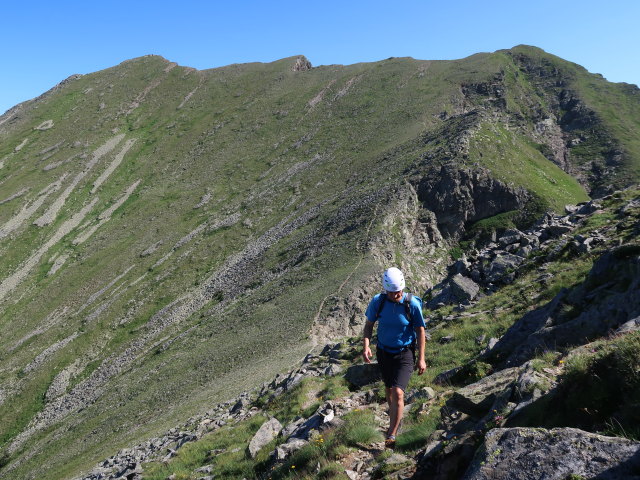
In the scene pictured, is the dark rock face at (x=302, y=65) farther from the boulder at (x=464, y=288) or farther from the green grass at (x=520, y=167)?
the boulder at (x=464, y=288)

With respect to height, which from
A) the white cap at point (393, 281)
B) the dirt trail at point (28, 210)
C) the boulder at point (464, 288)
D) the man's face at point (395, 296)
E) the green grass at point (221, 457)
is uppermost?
the dirt trail at point (28, 210)

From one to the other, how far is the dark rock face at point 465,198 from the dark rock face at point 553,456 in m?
50.8

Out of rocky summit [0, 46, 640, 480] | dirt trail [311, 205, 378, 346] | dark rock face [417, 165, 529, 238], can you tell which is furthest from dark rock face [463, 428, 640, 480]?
dark rock face [417, 165, 529, 238]

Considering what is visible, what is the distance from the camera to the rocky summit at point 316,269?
29.0 ft

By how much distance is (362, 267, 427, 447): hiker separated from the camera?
31.1 feet

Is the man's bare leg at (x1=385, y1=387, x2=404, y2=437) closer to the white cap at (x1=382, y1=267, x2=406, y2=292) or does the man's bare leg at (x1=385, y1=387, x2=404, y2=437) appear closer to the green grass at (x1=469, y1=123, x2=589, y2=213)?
the white cap at (x1=382, y1=267, x2=406, y2=292)

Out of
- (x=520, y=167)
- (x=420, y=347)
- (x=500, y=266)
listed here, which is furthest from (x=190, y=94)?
(x=420, y=347)

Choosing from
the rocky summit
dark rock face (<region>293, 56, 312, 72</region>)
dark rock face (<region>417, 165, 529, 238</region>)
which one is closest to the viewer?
the rocky summit

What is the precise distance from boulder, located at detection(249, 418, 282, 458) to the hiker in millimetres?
5983

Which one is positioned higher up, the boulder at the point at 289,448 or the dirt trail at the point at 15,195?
the dirt trail at the point at 15,195

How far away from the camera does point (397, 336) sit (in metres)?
9.59

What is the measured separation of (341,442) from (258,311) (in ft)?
122

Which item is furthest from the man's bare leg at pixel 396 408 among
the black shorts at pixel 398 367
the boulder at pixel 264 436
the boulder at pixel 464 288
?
the boulder at pixel 464 288

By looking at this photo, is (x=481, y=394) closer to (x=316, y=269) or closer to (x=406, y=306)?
(x=406, y=306)
